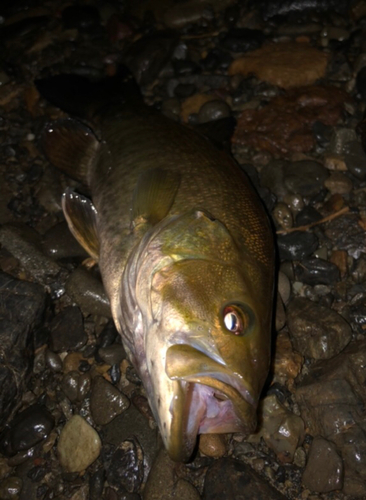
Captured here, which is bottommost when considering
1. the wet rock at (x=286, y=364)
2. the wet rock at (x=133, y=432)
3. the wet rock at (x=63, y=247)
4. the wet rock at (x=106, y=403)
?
the wet rock at (x=286, y=364)

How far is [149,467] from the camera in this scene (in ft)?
10.5

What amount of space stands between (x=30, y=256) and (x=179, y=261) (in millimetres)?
2087

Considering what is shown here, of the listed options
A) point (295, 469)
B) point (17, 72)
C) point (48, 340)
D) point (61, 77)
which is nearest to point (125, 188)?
point (48, 340)

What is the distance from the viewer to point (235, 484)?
2.97m

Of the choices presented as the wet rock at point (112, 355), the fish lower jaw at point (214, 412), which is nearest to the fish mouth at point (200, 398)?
the fish lower jaw at point (214, 412)

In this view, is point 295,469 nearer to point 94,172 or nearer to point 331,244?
point 331,244

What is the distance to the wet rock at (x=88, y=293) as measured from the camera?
3791mm

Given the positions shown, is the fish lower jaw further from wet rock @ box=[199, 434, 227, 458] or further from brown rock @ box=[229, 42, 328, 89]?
brown rock @ box=[229, 42, 328, 89]

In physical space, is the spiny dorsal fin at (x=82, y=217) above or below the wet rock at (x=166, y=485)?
above

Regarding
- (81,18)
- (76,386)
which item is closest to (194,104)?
(81,18)

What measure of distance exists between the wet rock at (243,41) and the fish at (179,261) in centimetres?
197

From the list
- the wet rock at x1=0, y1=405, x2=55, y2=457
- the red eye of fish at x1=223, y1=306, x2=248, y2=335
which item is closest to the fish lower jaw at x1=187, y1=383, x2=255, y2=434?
the red eye of fish at x1=223, y1=306, x2=248, y2=335

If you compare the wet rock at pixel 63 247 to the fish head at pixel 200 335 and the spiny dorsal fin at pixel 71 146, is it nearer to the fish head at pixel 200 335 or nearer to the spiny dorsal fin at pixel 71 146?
the spiny dorsal fin at pixel 71 146

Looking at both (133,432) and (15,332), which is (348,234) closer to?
(133,432)
